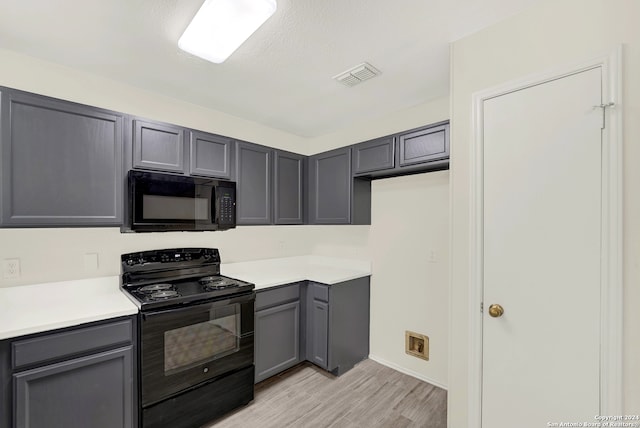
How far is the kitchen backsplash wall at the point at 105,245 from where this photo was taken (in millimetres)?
1787

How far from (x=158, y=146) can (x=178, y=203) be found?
0.44 metres

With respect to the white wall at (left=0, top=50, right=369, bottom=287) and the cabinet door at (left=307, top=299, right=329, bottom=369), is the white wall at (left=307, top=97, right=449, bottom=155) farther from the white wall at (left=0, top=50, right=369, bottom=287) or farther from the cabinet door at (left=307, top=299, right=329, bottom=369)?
the cabinet door at (left=307, top=299, right=329, bottom=369)

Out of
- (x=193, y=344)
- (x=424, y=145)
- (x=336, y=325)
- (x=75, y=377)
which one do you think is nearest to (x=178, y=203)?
(x=193, y=344)

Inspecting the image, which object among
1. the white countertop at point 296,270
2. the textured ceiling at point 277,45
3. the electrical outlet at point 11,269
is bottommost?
the white countertop at point 296,270

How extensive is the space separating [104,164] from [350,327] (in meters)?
2.37

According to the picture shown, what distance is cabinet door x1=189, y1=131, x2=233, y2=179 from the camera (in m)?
2.25

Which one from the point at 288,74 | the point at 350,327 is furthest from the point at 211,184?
the point at 350,327

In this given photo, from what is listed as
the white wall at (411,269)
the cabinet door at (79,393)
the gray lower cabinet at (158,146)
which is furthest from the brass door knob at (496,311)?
the gray lower cabinet at (158,146)

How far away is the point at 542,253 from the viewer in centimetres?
133

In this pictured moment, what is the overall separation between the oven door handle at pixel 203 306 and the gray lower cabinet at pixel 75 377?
11 cm

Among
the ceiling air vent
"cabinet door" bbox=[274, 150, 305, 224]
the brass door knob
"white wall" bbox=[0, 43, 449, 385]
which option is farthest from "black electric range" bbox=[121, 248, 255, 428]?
Answer: the ceiling air vent

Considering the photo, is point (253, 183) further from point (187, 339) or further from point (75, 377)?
point (75, 377)

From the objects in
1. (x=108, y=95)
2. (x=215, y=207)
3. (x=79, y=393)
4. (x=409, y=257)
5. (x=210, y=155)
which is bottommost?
(x=79, y=393)

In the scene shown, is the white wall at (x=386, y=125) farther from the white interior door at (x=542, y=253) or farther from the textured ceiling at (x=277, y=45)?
the white interior door at (x=542, y=253)
